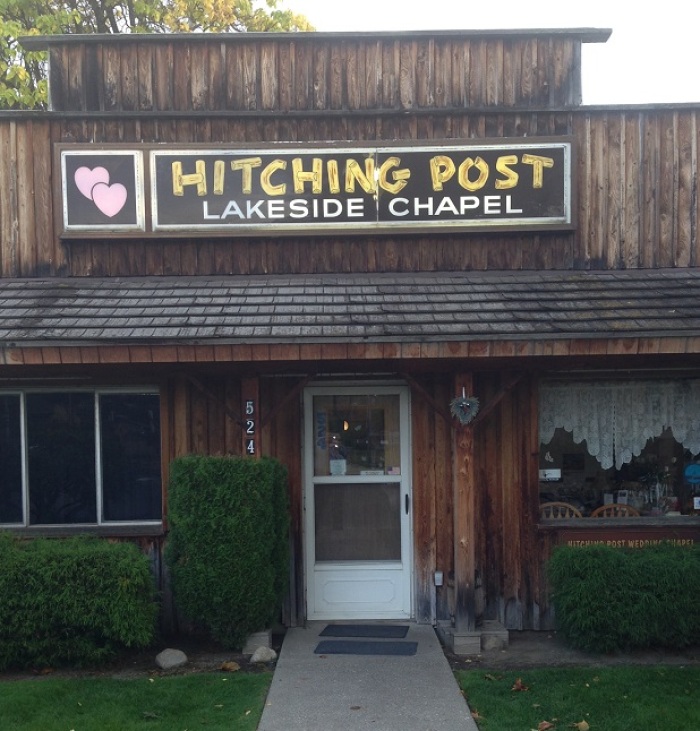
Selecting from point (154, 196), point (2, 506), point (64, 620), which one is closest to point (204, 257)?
point (154, 196)

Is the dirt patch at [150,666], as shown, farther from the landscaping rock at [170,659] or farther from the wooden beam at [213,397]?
the wooden beam at [213,397]

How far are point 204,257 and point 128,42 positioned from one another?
2.30m

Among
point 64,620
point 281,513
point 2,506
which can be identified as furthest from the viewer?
point 2,506

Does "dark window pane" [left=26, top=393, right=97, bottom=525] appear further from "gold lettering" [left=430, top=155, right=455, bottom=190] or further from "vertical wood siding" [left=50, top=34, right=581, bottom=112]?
"gold lettering" [left=430, top=155, right=455, bottom=190]

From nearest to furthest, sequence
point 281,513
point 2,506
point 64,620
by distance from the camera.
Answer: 1. point 64,620
2. point 281,513
3. point 2,506

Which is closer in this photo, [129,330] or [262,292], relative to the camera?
[129,330]

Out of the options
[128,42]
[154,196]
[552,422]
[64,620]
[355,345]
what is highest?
[128,42]

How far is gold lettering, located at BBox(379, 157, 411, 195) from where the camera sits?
7.93 meters

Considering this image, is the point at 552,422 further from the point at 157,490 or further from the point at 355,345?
the point at 157,490

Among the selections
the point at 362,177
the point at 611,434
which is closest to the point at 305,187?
the point at 362,177

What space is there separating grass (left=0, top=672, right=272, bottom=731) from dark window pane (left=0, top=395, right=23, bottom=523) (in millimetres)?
1854

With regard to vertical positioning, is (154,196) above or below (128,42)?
below

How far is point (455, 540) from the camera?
24.0ft

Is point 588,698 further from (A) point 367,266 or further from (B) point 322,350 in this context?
(A) point 367,266
